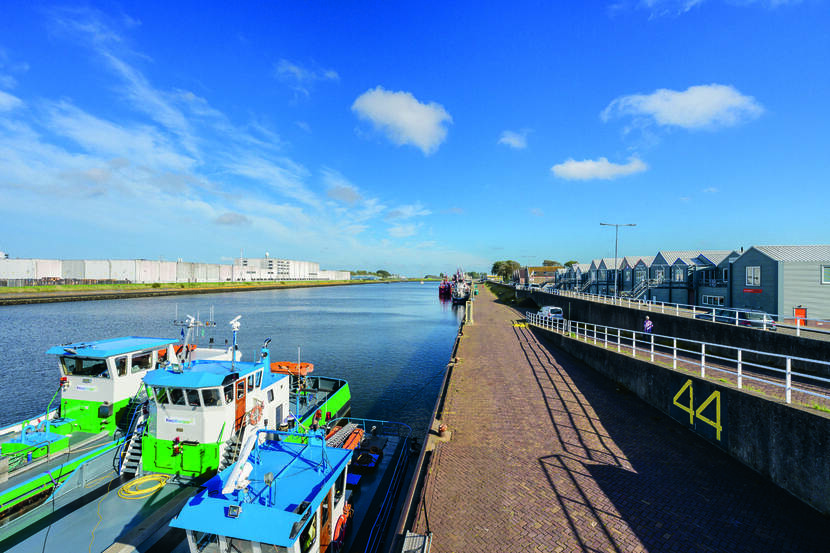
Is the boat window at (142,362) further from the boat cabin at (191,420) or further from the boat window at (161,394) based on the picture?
the boat window at (161,394)

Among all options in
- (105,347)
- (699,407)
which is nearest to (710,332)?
(699,407)

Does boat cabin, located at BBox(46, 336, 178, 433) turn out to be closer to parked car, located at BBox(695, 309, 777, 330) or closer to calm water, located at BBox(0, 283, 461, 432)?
calm water, located at BBox(0, 283, 461, 432)

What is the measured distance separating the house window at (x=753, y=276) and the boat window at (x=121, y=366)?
→ 41.0 m

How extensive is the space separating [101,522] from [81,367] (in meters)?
6.74

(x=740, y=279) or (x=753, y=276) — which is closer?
(x=753, y=276)

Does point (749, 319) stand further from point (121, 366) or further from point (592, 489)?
point (121, 366)

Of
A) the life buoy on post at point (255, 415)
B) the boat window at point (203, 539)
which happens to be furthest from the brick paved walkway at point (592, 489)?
the life buoy on post at point (255, 415)

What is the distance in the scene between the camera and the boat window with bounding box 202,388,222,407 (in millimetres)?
11469

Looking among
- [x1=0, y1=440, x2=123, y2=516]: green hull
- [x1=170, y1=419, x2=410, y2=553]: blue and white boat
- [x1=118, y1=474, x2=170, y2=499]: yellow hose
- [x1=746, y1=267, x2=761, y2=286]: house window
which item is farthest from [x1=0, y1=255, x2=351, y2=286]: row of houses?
[x1=746, y1=267, x2=761, y2=286]: house window

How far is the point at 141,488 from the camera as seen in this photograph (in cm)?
1109

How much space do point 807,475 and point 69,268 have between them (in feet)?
653

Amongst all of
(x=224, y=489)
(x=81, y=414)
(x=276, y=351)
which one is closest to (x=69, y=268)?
(x=276, y=351)

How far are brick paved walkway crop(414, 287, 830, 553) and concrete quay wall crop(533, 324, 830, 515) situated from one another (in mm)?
359

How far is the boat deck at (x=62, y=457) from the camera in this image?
10.9 m
